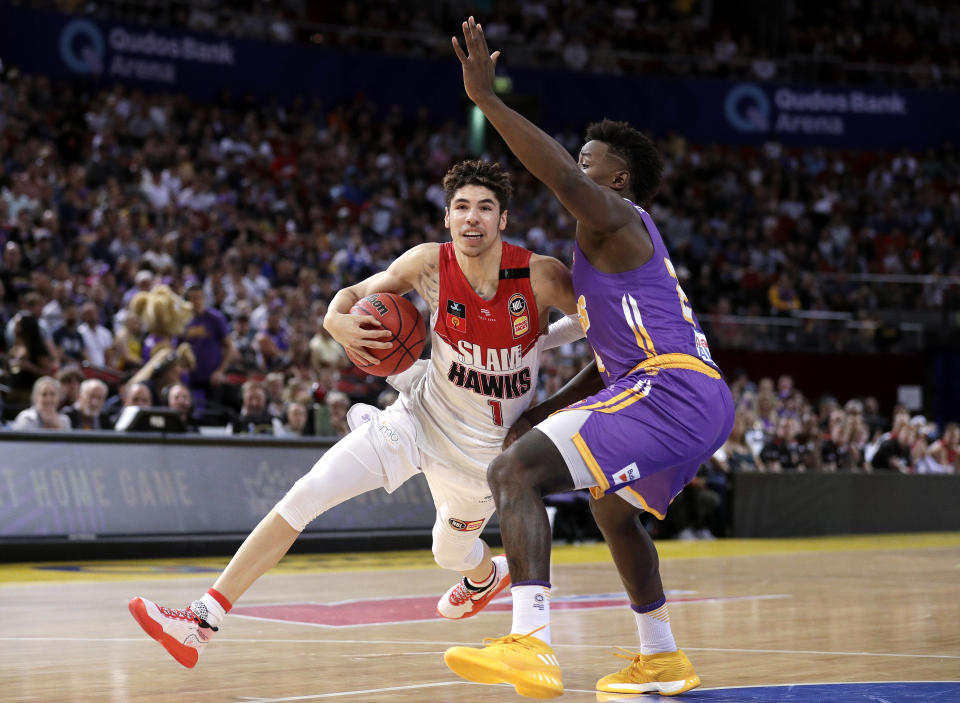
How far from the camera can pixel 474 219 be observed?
513 cm

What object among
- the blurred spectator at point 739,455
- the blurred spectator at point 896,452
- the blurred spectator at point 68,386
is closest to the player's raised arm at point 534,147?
the blurred spectator at point 68,386

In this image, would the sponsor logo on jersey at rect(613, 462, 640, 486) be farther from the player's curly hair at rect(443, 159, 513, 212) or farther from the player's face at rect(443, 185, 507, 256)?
the player's curly hair at rect(443, 159, 513, 212)

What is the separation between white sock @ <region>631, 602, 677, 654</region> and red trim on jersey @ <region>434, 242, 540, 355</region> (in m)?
1.17

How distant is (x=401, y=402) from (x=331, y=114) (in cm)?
2110

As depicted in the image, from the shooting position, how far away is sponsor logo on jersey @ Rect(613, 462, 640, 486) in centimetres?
438

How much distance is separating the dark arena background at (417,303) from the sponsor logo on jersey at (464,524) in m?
0.64

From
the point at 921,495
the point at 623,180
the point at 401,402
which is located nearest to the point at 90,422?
the point at 401,402

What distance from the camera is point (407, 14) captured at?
28.7 meters

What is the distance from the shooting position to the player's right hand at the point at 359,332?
5062mm

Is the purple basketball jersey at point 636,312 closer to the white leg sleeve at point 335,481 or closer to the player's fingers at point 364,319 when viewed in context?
the player's fingers at point 364,319

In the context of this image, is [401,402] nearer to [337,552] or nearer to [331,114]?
[337,552]

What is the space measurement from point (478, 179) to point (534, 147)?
960mm

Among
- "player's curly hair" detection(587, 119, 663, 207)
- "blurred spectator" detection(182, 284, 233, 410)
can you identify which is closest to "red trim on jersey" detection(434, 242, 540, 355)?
"player's curly hair" detection(587, 119, 663, 207)

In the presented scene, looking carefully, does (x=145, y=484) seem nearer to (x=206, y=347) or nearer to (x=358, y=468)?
(x=206, y=347)
